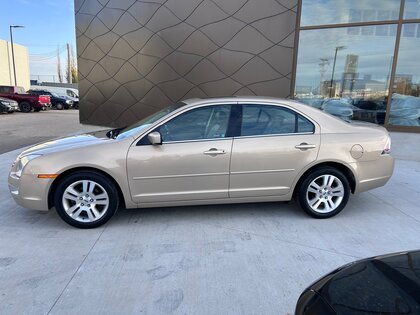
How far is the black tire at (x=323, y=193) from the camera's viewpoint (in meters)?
4.26

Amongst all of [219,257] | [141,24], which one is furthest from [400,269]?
[141,24]

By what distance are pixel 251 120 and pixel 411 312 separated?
300 cm

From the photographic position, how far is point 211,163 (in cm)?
400

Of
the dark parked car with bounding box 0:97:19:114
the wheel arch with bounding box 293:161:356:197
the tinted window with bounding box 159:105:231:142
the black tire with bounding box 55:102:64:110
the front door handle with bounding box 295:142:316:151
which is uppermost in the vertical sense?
the tinted window with bounding box 159:105:231:142

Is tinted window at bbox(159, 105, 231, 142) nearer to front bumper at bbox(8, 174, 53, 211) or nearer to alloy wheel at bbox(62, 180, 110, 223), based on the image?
alloy wheel at bbox(62, 180, 110, 223)

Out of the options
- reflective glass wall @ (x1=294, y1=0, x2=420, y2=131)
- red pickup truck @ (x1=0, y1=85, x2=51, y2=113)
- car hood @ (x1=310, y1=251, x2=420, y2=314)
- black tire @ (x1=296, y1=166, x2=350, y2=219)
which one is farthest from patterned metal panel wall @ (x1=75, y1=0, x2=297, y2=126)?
red pickup truck @ (x1=0, y1=85, x2=51, y2=113)

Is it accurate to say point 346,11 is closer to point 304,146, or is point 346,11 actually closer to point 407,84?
point 407,84

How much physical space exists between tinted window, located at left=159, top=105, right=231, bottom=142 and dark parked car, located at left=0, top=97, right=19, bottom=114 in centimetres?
2333

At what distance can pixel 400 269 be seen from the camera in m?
1.82

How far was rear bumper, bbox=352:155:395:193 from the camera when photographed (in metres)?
4.30

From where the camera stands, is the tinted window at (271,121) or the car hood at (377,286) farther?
the tinted window at (271,121)

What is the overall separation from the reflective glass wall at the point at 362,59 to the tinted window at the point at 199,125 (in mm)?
5422

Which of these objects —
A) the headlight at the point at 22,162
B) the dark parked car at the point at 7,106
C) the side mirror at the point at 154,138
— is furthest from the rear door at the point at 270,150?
the dark parked car at the point at 7,106

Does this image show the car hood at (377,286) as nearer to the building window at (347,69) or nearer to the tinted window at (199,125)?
the tinted window at (199,125)
